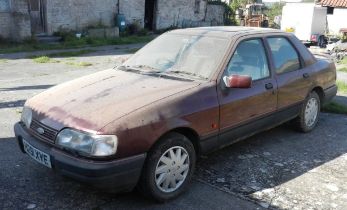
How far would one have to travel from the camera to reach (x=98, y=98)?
3781mm

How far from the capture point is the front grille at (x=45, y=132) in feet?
11.4

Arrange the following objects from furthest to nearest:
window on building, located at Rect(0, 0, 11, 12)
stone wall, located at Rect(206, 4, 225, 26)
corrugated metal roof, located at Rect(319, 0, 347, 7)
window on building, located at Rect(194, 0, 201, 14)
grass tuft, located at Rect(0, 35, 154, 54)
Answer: stone wall, located at Rect(206, 4, 225, 26), window on building, located at Rect(194, 0, 201, 14), corrugated metal roof, located at Rect(319, 0, 347, 7), window on building, located at Rect(0, 0, 11, 12), grass tuft, located at Rect(0, 35, 154, 54)

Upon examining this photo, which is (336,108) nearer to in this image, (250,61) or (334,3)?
(250,61)

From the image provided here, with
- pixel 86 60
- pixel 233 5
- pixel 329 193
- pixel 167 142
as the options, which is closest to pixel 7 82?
pixel 86 60

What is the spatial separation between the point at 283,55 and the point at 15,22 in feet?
43.1

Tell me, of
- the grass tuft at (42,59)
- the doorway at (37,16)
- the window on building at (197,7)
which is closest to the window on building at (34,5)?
the doorway at (37,16)

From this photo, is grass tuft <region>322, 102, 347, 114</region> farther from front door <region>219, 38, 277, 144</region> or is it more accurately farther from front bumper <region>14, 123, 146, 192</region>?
front bumper <region>14, 123, 146, 192</region>

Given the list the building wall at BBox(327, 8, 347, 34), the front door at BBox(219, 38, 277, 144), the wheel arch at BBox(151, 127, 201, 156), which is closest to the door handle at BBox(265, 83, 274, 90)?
the front door at BBox(219, 38, 277, 144)

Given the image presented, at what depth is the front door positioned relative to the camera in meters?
4.24

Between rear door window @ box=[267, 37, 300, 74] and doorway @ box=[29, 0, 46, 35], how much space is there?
1373 centimetres

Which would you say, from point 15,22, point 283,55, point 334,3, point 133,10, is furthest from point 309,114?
point 334,3

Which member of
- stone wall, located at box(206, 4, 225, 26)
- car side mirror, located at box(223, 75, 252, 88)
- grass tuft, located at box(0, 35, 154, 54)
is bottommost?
grass tuft, located at box(0, 35, 154, 54)

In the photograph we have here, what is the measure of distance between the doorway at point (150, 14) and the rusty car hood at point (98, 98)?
64.6 ft

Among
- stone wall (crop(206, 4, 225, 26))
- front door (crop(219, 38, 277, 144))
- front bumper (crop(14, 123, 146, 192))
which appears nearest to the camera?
front bumper (crop(14, 123, 146, 192))
